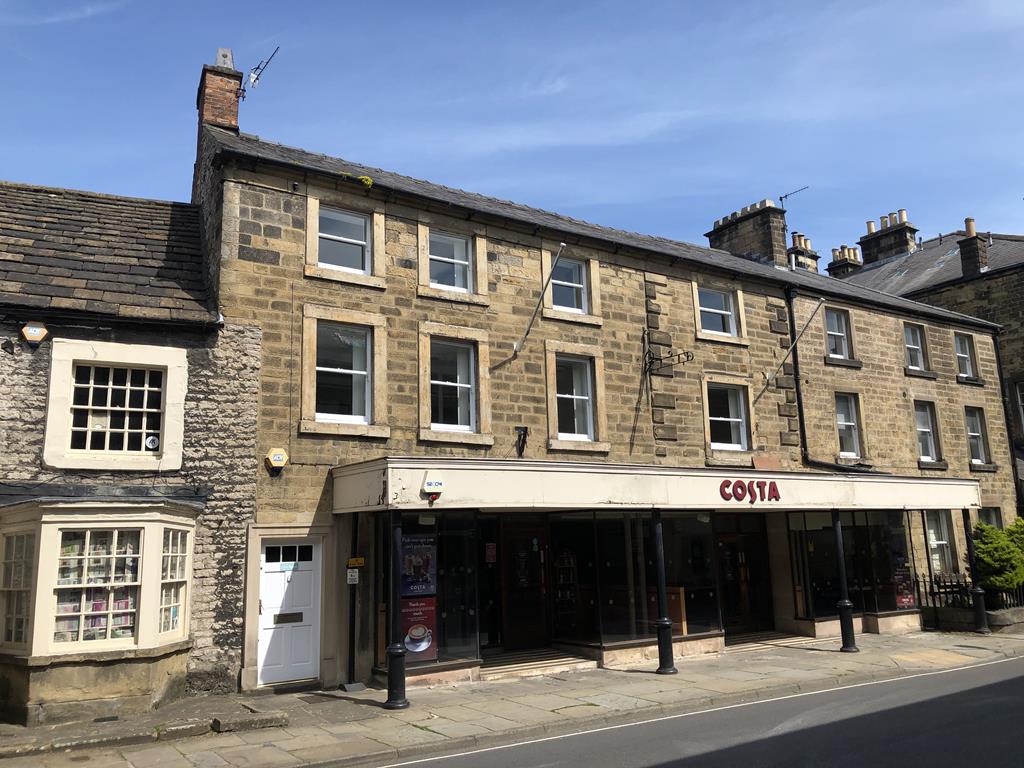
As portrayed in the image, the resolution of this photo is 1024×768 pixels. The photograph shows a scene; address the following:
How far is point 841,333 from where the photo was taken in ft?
72.3

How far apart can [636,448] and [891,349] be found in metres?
10.2

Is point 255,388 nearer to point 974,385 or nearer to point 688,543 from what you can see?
point 688,543

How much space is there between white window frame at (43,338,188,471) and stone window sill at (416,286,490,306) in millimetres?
4435

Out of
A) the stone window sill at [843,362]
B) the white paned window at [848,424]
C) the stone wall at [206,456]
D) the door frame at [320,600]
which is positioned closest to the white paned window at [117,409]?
the stone wall at [206,456]

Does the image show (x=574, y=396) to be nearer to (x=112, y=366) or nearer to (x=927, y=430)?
(x=112, y=366)

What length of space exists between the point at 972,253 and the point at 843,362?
38.3 ft

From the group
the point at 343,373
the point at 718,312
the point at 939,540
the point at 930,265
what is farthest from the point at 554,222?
the point at 930,265

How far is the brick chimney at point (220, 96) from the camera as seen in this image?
1630cm

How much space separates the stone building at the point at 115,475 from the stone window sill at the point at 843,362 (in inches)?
582

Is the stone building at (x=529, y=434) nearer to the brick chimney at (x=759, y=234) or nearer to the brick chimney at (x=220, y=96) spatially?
the brick chimney at (x=220, y=96)

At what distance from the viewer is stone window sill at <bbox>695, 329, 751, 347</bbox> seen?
18.9 m

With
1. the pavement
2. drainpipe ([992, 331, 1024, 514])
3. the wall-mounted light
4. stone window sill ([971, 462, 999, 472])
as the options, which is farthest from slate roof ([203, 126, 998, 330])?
the pavement

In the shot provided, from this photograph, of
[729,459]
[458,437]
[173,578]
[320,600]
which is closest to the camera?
[173,578]

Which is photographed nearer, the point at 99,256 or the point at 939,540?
the point at 99,256
